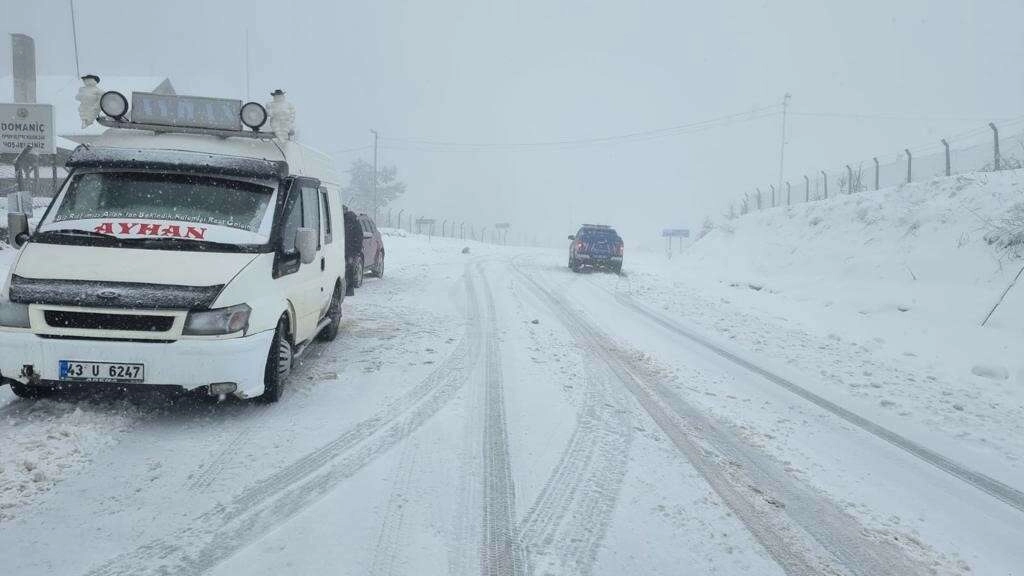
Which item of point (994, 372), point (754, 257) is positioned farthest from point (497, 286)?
point (754, 257)

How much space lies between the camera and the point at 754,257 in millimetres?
22812

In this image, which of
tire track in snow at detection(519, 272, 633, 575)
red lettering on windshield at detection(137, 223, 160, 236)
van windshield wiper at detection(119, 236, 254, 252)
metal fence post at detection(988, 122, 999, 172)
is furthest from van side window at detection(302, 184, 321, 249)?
metal fence post at detection(988, 122, 999, 172)

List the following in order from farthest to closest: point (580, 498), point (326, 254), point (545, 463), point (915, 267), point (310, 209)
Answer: point (915, 267), point (326, 254), point (310, 209), point (545, 463), point (580, 498)

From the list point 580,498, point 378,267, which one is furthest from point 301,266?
point 378,267

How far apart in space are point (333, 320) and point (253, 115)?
3048 mm

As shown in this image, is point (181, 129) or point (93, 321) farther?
point (181, 129)

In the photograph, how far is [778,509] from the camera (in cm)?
351

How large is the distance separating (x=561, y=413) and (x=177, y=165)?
4059 millimetres

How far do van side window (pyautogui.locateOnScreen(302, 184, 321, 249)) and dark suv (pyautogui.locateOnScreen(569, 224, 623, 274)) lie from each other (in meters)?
14.0

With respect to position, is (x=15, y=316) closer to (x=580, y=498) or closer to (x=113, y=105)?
(x=113, y=105)

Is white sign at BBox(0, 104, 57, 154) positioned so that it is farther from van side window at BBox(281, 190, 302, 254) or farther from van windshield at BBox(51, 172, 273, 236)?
van side window at BBox(281, 190, 302, 254)

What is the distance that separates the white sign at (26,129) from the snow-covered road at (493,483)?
854 centimetres

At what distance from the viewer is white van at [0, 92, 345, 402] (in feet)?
13.2

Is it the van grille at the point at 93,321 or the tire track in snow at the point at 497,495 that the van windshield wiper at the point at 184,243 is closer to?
the van grille at the point at 93,321
